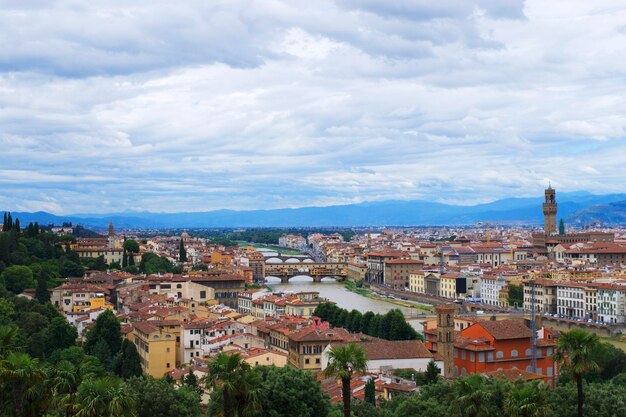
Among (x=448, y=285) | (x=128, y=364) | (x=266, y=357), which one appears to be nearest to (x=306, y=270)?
(x=448, y=285)

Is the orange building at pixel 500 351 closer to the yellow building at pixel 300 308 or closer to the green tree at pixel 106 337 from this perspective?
the green tree at pixel 106 337

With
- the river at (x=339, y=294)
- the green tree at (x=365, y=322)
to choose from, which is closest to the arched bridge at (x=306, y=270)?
the river at (x=339, y=294)

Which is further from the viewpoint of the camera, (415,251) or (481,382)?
(415,251)

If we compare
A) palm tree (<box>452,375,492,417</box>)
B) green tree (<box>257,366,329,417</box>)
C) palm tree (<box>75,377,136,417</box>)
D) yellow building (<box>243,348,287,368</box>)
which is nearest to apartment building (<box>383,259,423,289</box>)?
yellow building (<box>243,348,287,368</box>)

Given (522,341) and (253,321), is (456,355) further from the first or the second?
(253,321)

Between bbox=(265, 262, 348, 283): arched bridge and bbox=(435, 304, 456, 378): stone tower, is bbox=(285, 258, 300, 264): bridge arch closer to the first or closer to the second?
bbox=(265, 262, 348, 283): arched bridge

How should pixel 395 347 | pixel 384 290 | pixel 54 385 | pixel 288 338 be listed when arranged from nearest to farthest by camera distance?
pixel 54 385
pixel 395 347
pixel 288 338
pixel 384 290

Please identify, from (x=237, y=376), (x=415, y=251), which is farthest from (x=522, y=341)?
(x=415, y=251)
